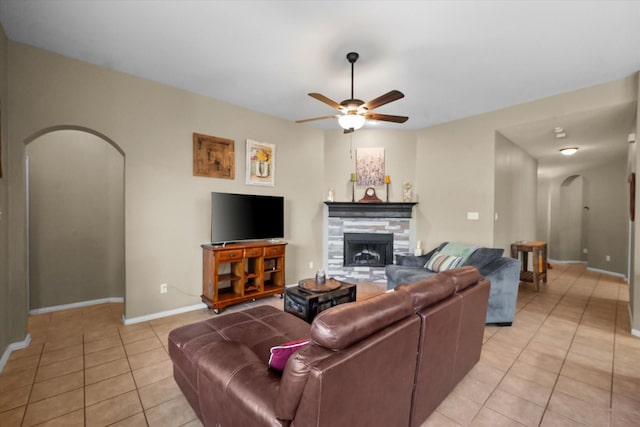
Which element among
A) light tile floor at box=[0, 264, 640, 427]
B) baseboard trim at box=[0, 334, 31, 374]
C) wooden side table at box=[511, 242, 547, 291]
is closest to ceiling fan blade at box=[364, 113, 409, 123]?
light tile floor at box=[0, 264, 640, 427]

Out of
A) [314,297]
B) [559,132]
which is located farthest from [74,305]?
[559,132]

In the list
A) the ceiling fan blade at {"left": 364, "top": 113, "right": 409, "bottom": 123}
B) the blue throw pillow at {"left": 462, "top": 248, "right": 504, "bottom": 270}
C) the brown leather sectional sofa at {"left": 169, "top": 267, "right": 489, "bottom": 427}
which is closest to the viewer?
the brown leather sectional sofa at {"left": 169, "top": 267, "right": 489, "bottom": 427}

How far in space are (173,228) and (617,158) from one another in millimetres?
8935

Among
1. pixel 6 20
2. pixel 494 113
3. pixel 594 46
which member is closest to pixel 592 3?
pixel 594 46

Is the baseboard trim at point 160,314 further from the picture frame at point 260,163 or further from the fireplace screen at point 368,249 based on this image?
the fireplace screen at point 368,249

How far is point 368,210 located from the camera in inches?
206

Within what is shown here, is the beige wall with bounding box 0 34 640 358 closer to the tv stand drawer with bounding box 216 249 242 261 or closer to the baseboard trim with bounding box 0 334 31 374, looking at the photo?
the baseboard trim with bounding box 0 334 31 374

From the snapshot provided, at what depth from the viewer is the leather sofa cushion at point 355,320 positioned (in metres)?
1.12

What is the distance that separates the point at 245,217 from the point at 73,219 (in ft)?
7.30

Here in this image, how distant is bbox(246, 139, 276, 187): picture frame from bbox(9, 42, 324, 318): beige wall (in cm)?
10

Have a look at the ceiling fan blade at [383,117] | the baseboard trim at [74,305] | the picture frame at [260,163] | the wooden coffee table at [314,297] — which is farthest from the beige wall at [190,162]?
the ceiling fan blade at [383,117]

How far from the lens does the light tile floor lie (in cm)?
183

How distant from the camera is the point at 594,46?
8.73ft

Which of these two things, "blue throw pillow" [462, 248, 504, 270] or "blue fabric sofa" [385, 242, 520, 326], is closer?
"blue fabric sofa" [385, 242, 520, 326]
